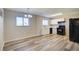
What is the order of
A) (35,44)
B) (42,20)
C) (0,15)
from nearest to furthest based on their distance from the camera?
1. (0,15)
2. (35,44)
3. (42,20)

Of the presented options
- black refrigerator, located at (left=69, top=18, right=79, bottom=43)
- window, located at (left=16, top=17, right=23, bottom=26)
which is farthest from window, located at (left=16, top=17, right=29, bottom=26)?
black refrigerator, located at (left=69, top=18, right=79, bottom=43)

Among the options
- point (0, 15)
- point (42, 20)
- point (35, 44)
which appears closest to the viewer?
point (0, 15)

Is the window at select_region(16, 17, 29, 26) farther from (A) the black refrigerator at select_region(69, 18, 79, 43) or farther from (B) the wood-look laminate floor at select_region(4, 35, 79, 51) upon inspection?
(A) the black refrigerator at select_region(69, 18, 79, 43)

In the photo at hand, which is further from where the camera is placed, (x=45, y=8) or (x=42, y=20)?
(x=42, y=20)

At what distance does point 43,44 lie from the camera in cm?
187

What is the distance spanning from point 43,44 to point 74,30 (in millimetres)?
715

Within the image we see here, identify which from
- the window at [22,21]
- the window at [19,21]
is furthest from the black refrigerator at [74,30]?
the window at [19,21]

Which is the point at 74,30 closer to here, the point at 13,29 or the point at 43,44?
the point at 43,44
